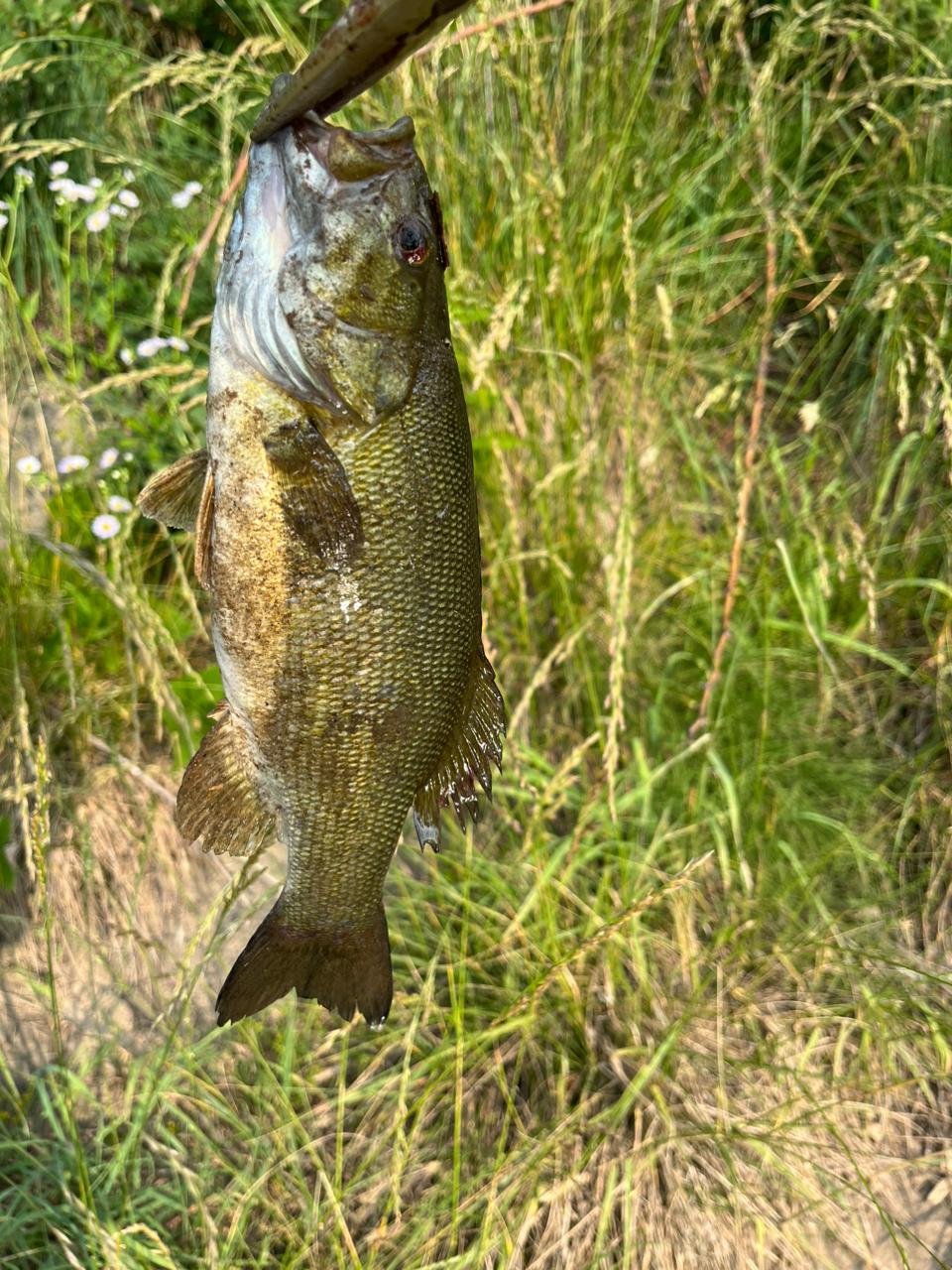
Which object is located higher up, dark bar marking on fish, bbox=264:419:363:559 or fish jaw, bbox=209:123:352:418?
fish jaw, bbox=209:123:352:418

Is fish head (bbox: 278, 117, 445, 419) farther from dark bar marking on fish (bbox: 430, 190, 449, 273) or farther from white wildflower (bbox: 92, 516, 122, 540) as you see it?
white wildflower (bbox: 92, 516, 122, 540)

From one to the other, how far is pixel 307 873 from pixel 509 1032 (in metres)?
1.32

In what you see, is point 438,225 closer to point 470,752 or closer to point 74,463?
point 470,752

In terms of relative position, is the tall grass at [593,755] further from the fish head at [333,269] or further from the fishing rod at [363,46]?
the fishing rod at [363,46]

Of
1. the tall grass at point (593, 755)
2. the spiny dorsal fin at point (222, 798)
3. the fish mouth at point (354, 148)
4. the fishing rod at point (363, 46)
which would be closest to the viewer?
the fishing rod at point (363, 46)

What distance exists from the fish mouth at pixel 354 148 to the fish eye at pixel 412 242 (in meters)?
0.06

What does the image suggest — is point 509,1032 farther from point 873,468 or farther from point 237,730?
point 873,468

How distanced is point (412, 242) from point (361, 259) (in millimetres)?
64

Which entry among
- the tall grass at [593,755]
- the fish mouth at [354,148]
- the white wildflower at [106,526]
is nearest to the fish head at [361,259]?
the fish mouth at [354,148]

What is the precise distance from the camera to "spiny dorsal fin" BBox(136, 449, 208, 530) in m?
1.02

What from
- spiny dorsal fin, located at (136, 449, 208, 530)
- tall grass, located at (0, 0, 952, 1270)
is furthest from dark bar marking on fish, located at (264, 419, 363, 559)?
tall grass, located at (0, 0, 952, 1270)

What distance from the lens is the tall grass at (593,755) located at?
1.97m

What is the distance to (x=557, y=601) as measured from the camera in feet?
7.97

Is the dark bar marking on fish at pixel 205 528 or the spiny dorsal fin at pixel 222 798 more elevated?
the dark bar marking on fish at pixel 205 528
